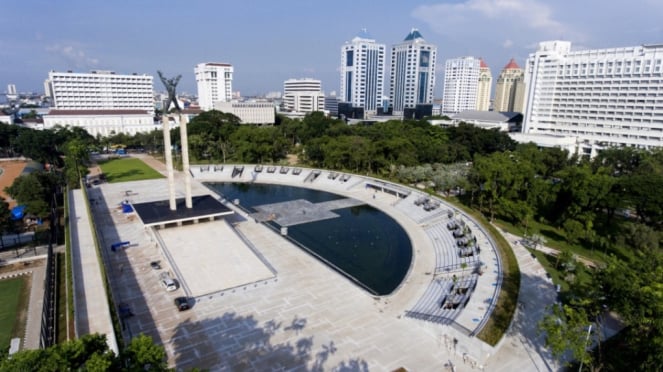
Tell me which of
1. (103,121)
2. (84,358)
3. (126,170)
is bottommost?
(126,170)

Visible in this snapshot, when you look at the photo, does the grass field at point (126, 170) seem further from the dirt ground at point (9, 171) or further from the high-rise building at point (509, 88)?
the high-rise building at point (509, 88)

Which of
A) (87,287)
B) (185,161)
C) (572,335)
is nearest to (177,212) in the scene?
(185,161)

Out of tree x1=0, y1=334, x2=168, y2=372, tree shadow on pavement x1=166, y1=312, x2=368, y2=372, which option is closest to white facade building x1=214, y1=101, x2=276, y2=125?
tree shadow on pavement x1=166, y1=312, x2=368, y2=372

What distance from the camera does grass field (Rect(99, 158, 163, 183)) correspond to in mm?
64000

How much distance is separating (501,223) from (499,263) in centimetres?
1362

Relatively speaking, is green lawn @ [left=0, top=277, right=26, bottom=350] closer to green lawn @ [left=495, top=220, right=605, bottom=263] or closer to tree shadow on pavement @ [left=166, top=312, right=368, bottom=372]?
tree shadow on pavement @ [left=166, top=312, right=368, bottom=372]

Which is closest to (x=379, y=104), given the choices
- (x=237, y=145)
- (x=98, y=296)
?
(x=237, y=145)

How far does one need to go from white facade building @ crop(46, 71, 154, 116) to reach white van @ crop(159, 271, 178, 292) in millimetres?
110177

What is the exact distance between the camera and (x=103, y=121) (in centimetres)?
10381

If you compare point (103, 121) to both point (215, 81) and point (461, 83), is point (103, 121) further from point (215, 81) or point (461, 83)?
point (461, 83)

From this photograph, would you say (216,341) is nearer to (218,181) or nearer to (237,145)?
(218,181)

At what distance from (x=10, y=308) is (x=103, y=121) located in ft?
299

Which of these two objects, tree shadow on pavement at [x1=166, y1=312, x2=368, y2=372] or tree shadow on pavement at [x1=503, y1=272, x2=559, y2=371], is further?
tree shadow on pavement at [x1=503, y1=272, x2=559, y2=371]

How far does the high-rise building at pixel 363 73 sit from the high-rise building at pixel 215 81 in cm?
5218
